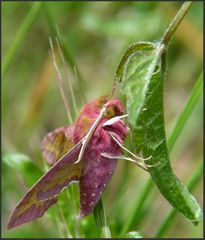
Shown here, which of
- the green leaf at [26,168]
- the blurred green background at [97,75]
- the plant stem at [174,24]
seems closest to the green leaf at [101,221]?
the plant stem at [174,24]

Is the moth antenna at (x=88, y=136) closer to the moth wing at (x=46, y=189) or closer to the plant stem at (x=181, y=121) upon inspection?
the moth wing at (x=46, y=189)

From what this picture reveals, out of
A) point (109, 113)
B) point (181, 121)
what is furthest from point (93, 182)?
point (181, 121)

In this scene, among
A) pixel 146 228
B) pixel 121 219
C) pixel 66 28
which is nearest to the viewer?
pixel 121 219

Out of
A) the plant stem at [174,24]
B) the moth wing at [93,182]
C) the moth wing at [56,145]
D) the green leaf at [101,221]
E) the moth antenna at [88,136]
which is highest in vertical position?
the plant stem at [174,24]

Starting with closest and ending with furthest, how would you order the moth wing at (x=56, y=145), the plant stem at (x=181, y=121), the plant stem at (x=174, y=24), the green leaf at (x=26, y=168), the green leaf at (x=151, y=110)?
the green leaf at (x=151, y=110) → the plant stem at (x=174, y=24) → the moth wing at (x=56, y=145) → the plant stem at (x=181, y=121) → the green leaf at (x=26, y=168)

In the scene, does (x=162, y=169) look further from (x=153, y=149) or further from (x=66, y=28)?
(x=66, y=28)

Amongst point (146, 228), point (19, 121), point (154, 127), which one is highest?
point (154, 127)

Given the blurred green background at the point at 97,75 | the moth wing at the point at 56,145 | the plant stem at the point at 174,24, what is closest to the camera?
the plant stem at the point at 174,24

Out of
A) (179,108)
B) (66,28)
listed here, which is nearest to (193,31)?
(179,108)

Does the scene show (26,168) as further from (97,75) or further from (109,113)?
(97,75)
